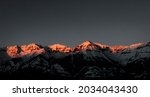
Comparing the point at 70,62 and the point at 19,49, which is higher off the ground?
the point at 19,49

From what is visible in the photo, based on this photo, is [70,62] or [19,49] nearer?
[19,49]

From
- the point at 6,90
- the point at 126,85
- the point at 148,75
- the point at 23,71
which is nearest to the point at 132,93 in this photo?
the point at 126,85

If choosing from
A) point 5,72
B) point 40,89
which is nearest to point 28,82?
point 40,89

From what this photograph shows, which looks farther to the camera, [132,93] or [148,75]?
[148,75]

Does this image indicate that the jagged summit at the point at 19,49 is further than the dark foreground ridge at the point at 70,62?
No

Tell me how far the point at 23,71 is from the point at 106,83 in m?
8.39

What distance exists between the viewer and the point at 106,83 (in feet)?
21.8

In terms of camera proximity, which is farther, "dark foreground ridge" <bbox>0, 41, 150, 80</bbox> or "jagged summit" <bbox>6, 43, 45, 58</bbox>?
"dark foreground ridge" <bbox>0, 41, 150, 80</bbox>

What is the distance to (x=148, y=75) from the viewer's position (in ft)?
35.3

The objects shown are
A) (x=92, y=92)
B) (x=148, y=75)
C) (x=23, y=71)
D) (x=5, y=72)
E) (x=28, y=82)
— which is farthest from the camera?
(x=23, y=71)

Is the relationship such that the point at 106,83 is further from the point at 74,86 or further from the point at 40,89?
the point at 40,89

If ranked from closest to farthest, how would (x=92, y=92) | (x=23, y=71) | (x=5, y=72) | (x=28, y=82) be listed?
(x=92, y=92)
(x=28, y=82)
(x=5, y=72)
(x=23, y=71)

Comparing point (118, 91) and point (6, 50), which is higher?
point (6, 50)

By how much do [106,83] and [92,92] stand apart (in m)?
0.41
